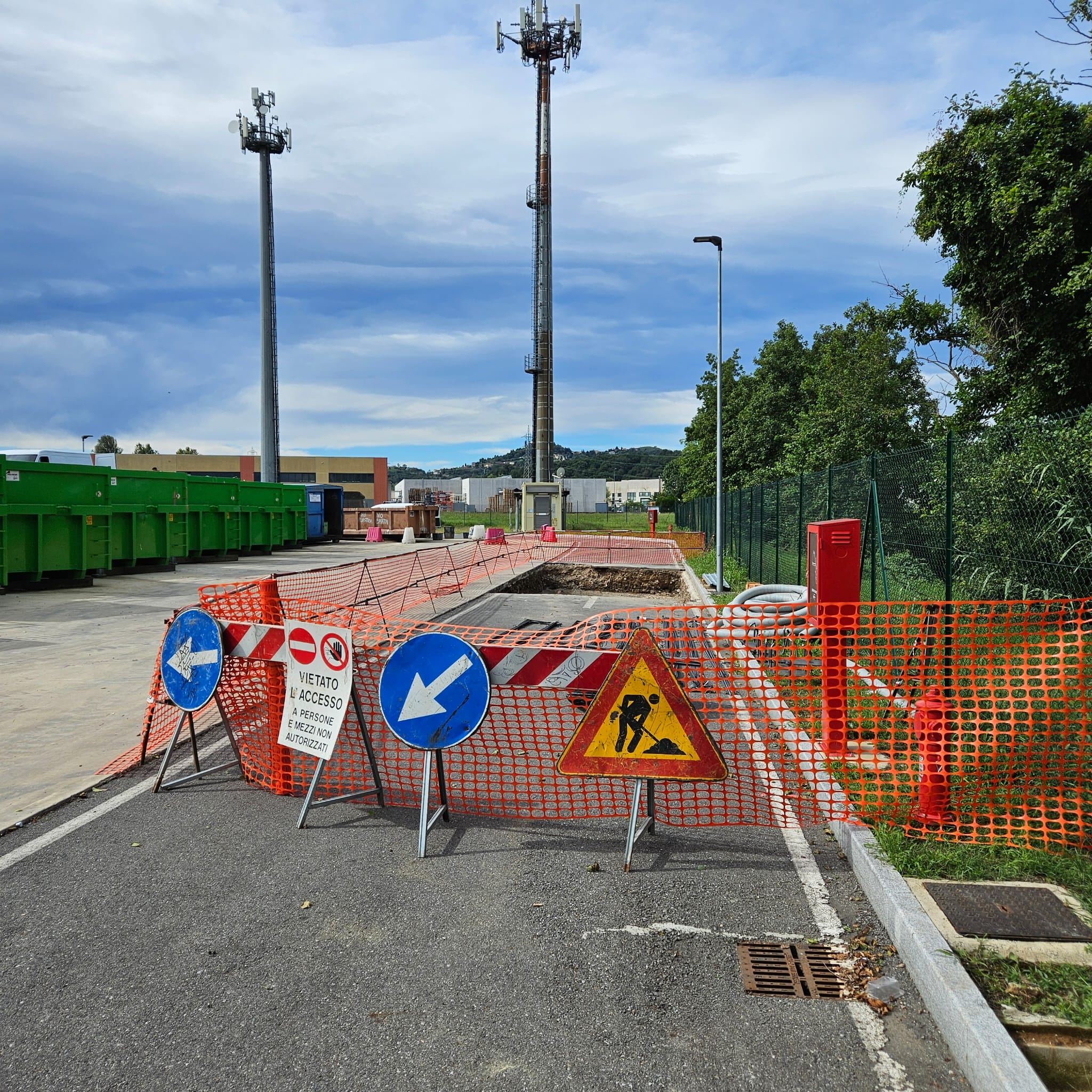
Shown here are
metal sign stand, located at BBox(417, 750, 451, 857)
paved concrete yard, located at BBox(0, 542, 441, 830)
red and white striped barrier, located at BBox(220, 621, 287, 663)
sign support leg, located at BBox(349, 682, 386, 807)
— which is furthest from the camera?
paved concrete yard, located at BBox(0, 542, 441, 830)

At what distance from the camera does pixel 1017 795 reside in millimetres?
5023

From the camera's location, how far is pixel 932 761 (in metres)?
4.88

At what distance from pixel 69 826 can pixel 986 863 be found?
16.4 ft

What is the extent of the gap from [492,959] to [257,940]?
1038mm

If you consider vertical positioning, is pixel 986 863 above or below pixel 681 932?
above

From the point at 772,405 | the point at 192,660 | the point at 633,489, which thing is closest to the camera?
the point at 192,660

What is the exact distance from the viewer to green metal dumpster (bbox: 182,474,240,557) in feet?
89.0

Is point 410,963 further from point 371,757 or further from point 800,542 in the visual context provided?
point 800,542

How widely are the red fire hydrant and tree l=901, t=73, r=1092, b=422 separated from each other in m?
9.54

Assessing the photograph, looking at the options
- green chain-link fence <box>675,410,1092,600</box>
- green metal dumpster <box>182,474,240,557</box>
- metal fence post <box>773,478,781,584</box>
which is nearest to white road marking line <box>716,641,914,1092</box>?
green chain-link fence <box>675,410,1092,600</box>

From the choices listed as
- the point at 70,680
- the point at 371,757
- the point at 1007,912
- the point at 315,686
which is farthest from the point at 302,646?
the point at 70,680

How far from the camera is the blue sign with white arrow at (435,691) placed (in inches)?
203

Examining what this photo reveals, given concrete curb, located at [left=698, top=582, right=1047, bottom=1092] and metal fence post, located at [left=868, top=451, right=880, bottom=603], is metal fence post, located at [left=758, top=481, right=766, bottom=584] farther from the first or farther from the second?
concrete curb, located at [left=698, top=582, right=1047, bottom=1092]

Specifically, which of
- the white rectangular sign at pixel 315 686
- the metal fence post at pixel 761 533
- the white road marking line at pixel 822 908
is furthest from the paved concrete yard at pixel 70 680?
the metal fence post at pixel 761 533
